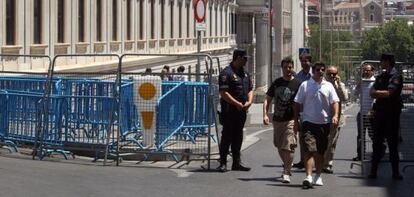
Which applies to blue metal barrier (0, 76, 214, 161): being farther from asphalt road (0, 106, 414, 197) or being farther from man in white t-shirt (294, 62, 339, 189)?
man in white t-shirt (294, 62, 339, 189)

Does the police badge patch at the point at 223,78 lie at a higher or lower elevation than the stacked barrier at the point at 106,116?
higher

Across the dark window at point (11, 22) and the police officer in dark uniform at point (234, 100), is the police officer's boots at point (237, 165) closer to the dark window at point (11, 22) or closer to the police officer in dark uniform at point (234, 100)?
the police officer in dark uniform at point (234, 100)

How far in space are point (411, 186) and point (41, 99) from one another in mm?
6551

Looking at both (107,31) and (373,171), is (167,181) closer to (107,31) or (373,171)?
(373,171)

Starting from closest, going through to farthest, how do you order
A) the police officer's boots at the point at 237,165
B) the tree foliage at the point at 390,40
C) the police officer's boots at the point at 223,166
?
the police officer's boots at the point at 223,166
the police officer's boots at the point at 237,165
the tree foliage at the point at 390,40

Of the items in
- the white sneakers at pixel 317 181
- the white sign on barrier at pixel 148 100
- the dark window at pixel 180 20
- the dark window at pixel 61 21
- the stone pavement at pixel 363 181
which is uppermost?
the dark window at pixel 180 20

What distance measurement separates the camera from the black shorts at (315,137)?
40.2 ft

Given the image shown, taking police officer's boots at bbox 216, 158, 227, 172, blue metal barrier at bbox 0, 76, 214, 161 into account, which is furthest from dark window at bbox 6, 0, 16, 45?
police officer's boots at bbox 216, 158, 227, 172

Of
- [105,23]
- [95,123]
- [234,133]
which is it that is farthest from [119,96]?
[105,23]

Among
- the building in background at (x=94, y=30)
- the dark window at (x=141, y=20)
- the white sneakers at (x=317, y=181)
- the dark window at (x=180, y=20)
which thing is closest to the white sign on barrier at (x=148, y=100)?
the white sneakers at (x=317, y=181)

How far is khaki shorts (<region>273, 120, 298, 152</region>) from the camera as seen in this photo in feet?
41.6

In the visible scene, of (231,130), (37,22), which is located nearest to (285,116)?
(231,130)

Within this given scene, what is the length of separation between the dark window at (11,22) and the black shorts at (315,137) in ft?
54.7

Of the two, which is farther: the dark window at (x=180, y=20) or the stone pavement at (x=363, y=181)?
the dark window at (x=180, y=20)
